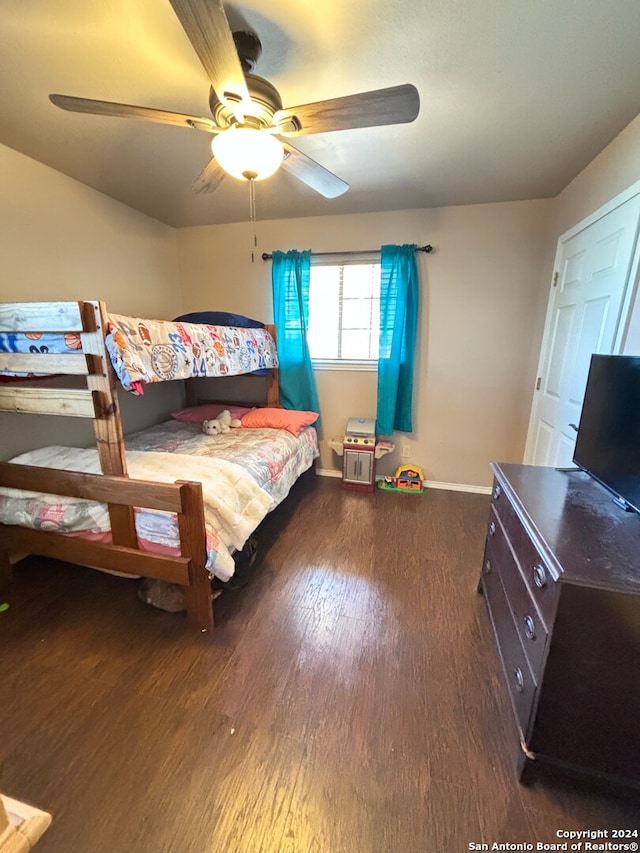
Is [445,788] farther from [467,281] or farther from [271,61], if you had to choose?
[467,281]

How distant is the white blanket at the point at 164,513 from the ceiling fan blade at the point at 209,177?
1.43 m

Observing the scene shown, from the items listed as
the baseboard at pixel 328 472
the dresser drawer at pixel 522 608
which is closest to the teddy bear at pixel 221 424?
the baseboard at pixel 328 472

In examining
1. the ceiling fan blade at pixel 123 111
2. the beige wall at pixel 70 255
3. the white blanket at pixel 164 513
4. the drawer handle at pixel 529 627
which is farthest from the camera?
the beige wall at pixel 70 255

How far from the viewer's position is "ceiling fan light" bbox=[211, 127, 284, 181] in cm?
125

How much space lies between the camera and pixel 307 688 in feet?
4.52

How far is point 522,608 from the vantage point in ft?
3.90

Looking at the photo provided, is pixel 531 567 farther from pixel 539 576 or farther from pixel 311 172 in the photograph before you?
pixel 311 172

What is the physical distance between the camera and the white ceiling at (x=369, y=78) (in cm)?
115

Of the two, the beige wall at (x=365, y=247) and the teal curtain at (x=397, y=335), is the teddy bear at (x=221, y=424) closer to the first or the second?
the beige wall at (x=365, y=247)

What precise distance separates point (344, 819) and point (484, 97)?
276 centimetres

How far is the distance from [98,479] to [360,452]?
2.04 meters

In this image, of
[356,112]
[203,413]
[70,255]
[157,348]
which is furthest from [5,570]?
[356,112]

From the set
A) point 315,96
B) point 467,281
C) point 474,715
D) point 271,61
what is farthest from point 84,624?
point 467,281

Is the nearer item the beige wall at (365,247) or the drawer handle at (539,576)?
the drawer handle at (539,576)
